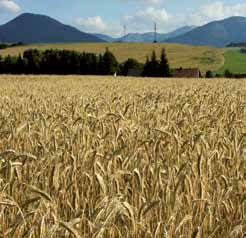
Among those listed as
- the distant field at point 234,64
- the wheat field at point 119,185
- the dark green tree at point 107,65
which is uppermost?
the wheat field at point 119,185

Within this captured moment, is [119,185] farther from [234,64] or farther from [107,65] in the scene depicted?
[234,64]

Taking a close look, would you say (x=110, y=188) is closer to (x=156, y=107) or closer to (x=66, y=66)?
(x=156, y=107)

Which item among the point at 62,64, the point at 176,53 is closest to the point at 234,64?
the point at 176,53

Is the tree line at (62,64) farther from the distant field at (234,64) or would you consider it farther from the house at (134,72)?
the distant field at (234,64)

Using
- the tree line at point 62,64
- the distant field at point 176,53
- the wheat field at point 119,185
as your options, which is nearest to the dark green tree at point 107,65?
the tree line at point 62,64

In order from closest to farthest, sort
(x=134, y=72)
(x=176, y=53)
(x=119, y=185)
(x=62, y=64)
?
(x=119, y=185), (x=62, y=64), (x=134, y=72), (x=176, y=53)

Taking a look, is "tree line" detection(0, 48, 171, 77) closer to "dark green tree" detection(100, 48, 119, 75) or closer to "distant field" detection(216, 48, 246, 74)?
"dark green tree" detection(100, 48, 119, 75)

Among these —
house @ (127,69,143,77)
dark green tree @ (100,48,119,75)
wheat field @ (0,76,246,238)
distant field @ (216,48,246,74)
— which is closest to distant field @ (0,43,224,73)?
distant field @ (216,48,246,74)

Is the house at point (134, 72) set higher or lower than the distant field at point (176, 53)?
lower

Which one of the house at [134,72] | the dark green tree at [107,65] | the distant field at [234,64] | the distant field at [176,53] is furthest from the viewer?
the distant field at [176,53]

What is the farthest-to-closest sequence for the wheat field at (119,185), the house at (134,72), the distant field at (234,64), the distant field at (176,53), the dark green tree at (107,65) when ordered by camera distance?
the distant field at (176,53)
the distant field at (234,64)
the house at (134,72)
the dark green tree at (107,65)
the wheat field at (119,185)

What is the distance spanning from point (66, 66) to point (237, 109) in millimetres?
64980

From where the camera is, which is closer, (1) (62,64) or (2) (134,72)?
(1) (62,64)

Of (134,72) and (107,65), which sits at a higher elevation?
(107,65)
